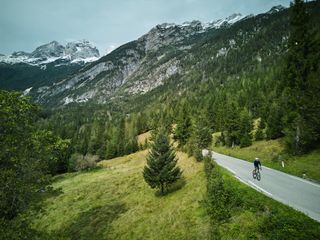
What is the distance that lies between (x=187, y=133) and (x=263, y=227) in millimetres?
48599

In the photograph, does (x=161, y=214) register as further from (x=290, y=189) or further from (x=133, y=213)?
(x=290, y=189)

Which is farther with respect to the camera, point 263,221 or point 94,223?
point 94,223

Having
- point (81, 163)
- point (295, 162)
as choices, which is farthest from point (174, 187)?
point (81, 163)

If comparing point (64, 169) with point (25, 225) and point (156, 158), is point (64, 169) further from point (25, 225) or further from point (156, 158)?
point (25, 225)

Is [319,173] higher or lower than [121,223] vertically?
higher

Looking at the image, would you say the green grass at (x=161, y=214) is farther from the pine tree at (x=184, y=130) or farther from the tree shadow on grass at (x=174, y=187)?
the pine tree at (x=184, y=130)

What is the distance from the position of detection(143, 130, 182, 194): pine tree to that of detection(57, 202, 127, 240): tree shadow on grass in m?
5.27

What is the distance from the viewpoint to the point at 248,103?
104 metres

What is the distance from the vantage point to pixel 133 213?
108ft

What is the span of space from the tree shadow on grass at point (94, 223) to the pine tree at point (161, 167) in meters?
5.27

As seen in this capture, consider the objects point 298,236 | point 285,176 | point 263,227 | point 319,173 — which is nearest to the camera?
point 298,236

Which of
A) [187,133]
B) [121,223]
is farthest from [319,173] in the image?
[187,133]

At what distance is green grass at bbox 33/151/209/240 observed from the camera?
25750mm

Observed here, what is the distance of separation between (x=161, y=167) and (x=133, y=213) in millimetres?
6749
